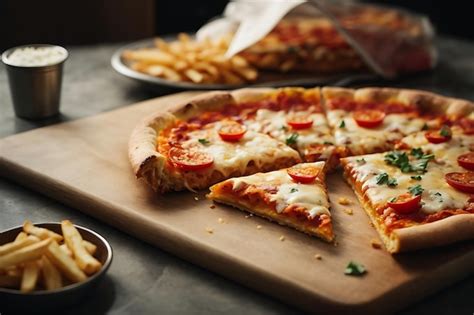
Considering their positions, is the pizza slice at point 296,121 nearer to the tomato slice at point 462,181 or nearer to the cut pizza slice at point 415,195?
the cut pizza slice at point 415,195

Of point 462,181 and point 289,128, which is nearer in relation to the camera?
point 462,181

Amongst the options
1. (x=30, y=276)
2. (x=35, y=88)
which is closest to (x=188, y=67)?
(x=35, y=88)

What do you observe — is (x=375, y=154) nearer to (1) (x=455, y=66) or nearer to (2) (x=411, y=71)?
(2) (x=411, y=71)

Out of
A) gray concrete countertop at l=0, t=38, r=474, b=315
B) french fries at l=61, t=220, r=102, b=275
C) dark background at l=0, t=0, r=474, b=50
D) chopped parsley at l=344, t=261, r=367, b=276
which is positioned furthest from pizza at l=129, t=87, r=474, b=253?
dark background at l=0, t=0, r=474, b=50

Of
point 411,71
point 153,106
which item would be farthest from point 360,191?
point 411,71

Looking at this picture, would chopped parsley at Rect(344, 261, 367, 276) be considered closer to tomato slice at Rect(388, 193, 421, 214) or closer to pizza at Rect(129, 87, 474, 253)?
pizza at Rect(129, 87, 474, 253)

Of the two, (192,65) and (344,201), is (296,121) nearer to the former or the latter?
(344,201)
